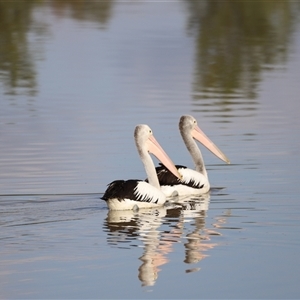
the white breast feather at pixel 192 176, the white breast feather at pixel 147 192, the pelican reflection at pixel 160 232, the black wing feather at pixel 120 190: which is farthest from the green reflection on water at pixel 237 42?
the black wing feather at pixel 120 190

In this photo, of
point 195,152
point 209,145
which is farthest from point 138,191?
point 209,145

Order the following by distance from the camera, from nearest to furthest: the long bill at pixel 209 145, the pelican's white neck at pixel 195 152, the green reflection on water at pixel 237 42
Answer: the pelican's white neck at pixel 195 152
the long bill at pixel 209 145
the green reflection on water at pixel 237 42

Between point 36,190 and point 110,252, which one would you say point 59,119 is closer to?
point 36,190

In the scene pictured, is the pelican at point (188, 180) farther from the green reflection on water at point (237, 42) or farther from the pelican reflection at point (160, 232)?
the green reflection on water at point (237, 42)

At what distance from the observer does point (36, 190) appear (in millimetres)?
10586

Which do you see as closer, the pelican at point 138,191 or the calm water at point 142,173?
the calm water at point 142,173

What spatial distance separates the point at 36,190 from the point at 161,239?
93.8 inches

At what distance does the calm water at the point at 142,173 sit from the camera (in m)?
7.46

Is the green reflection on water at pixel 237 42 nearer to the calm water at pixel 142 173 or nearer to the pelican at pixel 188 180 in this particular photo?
the calm water at pixel 142 173

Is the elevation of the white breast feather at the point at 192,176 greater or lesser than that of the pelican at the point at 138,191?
lesser

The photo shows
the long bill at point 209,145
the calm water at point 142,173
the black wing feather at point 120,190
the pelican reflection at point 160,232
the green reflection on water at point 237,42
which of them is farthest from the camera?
the green reflection on water at point 237,42

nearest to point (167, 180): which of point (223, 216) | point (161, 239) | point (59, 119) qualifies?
point (223, 216)

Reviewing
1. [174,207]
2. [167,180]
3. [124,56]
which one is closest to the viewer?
[174,207]

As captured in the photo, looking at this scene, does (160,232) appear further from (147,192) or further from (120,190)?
(147,192)
